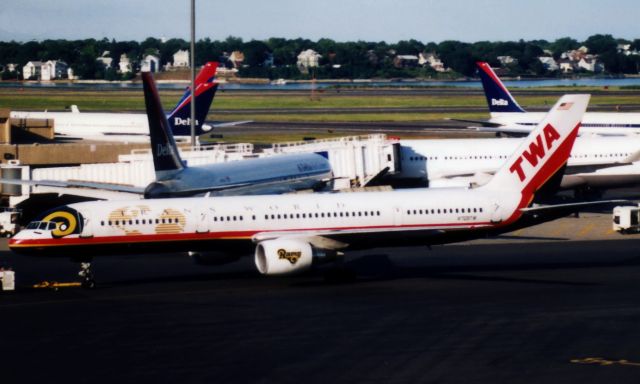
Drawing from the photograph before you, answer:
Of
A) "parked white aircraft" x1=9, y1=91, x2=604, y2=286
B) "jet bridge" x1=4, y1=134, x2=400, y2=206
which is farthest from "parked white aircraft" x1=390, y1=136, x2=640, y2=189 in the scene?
"parked white aircraft" x1=9, y1=91, x2=604, y2=286

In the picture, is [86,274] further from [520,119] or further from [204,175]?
[520,119]

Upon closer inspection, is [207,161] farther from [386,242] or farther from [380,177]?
[386,242]

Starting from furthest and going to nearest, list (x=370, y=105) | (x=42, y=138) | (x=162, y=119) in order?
(x=370, y=105) < (x=42, y=138) < (x=162, y=119)

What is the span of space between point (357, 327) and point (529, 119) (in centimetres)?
6476

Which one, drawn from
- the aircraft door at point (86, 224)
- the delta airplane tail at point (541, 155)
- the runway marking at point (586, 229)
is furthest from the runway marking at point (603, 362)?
the runway marking at point (586, 229)

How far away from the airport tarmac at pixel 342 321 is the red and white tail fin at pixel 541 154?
3535mm

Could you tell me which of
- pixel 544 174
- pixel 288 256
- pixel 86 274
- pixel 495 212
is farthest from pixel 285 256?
pixel 544 174

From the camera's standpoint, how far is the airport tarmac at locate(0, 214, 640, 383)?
2933cm

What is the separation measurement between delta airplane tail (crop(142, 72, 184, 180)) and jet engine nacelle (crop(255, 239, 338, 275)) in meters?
11.9

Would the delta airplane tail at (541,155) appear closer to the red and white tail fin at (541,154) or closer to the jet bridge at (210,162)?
the red and white tail fin at (541,154)

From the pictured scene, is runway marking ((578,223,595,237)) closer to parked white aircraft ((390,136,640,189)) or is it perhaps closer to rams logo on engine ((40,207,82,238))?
parked white aircraft ((390,136,640,189))

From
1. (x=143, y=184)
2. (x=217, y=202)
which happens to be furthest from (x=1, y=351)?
(x=143, y=184)

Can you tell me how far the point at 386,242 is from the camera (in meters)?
43.5

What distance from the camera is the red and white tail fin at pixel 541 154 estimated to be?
44.7 metres
